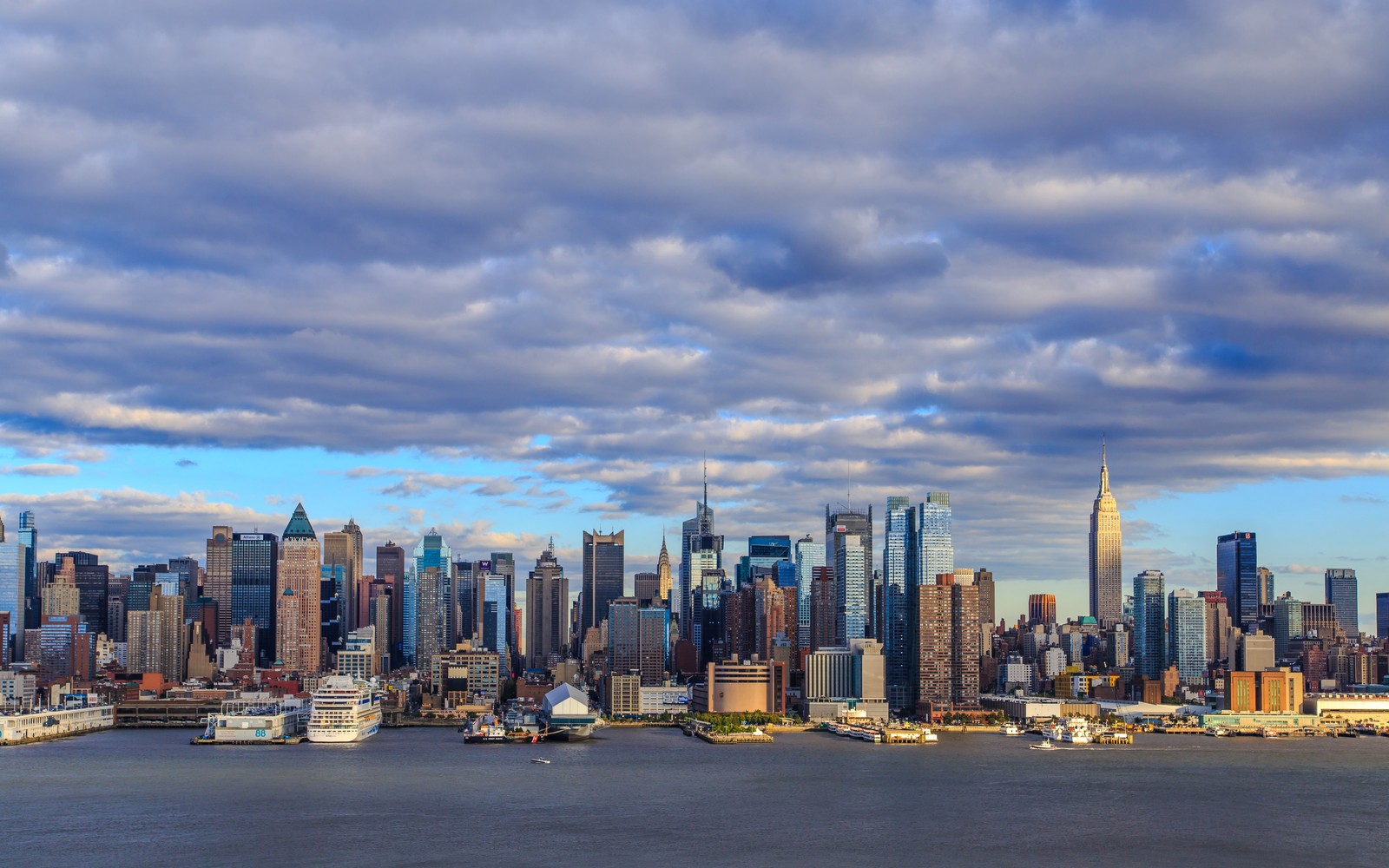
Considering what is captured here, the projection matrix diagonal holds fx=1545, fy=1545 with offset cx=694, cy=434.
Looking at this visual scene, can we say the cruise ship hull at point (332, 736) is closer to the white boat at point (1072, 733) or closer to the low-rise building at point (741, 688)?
the low-rise building at point (741, 688)

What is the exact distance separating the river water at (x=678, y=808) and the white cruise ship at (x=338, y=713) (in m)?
8.86

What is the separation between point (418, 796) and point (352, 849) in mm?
17330

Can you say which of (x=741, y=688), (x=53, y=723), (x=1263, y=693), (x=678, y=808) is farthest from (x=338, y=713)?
(x=1263, y=693)

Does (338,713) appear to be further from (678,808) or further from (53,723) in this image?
(678,808)

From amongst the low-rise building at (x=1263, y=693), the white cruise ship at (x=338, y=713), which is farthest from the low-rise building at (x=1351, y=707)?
the white cruise ship at (x=338, y=713)

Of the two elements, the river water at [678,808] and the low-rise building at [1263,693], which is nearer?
the river water at [678,808]

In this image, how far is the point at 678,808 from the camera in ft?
213

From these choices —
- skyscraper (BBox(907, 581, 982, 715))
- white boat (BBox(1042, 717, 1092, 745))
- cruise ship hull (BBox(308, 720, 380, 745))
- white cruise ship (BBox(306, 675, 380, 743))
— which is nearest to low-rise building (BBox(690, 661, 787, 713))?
skyscraper (BBox(907, 581, 982, 715))

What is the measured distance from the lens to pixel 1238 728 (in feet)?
484

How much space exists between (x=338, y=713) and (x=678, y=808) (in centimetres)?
5827

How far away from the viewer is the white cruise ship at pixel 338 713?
11438 centimetres

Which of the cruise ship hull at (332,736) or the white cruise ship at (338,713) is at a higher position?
the white cruise ship at (338,713)

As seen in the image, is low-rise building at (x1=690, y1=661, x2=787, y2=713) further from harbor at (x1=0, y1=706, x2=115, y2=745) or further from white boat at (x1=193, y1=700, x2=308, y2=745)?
harbor at (x1=0, y1=706, x2=115, y2=745)

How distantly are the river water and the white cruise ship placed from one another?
8858 mm
